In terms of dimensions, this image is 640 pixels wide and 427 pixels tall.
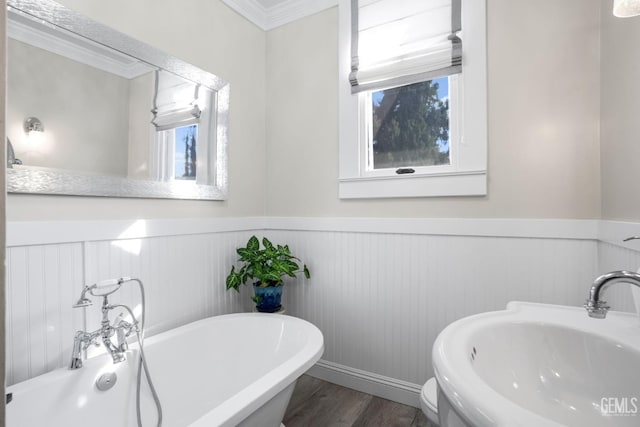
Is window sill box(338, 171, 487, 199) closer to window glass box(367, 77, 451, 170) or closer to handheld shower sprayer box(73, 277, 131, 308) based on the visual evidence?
window glass box(367, 77, 451, 170)

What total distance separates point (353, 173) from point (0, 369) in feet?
6.02

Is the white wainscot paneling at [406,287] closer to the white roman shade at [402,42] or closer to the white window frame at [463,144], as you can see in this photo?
the white window frame at [463,144]

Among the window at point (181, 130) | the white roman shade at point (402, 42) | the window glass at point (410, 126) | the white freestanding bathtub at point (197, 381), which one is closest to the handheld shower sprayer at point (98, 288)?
the white freestanding bathtub at point (197, 381)

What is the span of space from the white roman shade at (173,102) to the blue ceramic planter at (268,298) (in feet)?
3.52

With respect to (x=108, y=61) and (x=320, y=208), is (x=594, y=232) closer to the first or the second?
(x=320, y=208)

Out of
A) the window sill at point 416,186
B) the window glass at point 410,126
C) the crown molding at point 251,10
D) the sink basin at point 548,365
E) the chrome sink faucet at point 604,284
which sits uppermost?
the crown molding at point 251,10

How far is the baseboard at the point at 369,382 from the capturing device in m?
1.84

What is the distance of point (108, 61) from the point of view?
57.9 inches

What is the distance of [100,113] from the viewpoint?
144cm

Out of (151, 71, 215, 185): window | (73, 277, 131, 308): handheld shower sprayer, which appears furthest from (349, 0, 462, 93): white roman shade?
(73, 277, 131, 308): handheld shower sprayer

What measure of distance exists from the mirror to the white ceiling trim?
24.2 inches

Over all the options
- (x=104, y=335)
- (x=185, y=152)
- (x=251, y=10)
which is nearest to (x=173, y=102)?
(x=185, y=152)

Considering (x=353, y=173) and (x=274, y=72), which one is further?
(x=274, y=72)

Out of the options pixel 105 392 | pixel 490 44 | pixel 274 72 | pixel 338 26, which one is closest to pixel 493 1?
pixel 490 44
